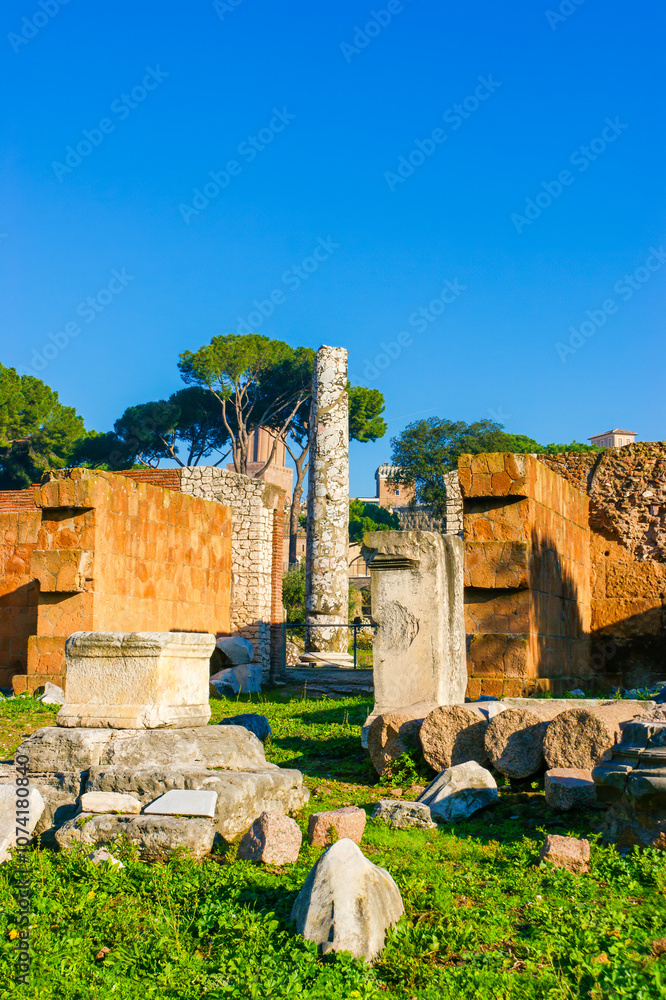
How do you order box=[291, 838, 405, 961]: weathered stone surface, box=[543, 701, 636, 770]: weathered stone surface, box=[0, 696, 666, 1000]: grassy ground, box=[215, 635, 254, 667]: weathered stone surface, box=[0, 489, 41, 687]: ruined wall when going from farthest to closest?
box=[215, 635, 254, 667]: weathered stone surface < box=[0, 489, 41, 687]: ruined wall < box=[543, 701, 636, 770]: weathered stone surface < box=[291, 838, 405, 961]: weathered stone surface < box=[0, 696, 666, 1000]: grassy ground

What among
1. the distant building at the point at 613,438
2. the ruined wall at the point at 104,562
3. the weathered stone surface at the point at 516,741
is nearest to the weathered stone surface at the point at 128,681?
the weathered stone surface at the point at 516,741

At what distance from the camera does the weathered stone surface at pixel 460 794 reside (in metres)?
4.88

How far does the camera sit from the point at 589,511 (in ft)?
37.5

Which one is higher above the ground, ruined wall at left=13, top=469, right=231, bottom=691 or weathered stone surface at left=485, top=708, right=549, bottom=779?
ruined wall at left=13, top=469, right=231, bottom=691

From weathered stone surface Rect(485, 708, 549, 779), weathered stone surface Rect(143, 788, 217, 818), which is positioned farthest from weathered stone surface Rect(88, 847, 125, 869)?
weathered stone surface Rect(485, 708, 549, 779)

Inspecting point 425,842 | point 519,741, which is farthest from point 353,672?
point 425,842

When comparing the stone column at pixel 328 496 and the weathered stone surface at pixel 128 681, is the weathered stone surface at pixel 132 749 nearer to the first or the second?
the weathered stone surface at pixel 128 681

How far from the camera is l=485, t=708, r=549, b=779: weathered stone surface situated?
17.7 feet

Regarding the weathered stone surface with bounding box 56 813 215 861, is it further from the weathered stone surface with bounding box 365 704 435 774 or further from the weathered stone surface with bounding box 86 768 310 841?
the weathered stone surface with bounding box 365 704 435 774

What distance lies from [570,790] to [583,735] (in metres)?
0.42

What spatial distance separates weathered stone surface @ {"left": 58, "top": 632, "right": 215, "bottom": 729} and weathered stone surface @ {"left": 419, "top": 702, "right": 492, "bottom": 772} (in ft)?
5.21

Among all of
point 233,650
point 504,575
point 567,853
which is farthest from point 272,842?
point 233,650

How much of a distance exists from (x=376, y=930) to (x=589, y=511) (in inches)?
357

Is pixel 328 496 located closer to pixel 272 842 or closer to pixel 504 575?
pixel 504 575
